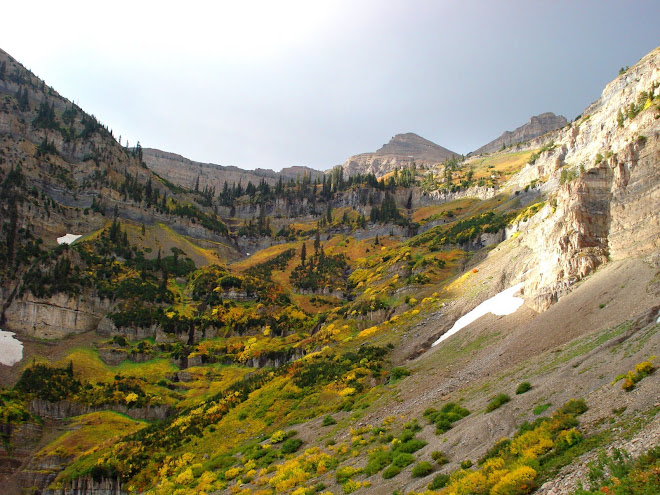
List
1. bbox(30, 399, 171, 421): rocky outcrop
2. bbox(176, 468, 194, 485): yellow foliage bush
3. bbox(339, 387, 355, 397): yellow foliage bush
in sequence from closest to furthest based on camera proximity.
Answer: bbox(176, 468, 194, 485): yellow foliage bush
bbox(339, 387, 355, 397): yellow foliage bush
bbox(30, 399, 171, 421): rocky outcrop

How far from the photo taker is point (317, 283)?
10406cm

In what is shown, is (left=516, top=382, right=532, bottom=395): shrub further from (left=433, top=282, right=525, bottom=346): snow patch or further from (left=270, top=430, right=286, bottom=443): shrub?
(left=433, top=282, right=525, bottom=346): snow patch

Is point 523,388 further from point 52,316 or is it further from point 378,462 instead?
point 52,316

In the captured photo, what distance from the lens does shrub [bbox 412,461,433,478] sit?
18141 mm

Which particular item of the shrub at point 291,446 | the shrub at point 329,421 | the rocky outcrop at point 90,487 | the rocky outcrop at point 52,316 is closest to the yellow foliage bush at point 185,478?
the shrub at point 291,446

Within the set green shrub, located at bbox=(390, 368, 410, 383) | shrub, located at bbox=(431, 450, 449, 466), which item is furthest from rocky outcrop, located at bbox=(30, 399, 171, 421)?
shrub, located at bbox=(431, 450, 449, 466)

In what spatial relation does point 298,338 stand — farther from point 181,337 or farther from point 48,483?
point 48,483

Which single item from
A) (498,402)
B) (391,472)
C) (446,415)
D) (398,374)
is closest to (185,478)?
(398,374)

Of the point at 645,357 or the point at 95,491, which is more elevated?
the point at 645,357

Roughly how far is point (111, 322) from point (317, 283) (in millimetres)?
43440

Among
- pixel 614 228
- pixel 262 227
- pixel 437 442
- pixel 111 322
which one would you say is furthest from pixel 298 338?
pixel 262 227

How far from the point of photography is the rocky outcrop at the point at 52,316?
3036 inches

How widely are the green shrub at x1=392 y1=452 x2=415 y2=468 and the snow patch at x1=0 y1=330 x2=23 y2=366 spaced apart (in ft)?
228

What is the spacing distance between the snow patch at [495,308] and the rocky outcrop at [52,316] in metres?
67.3
